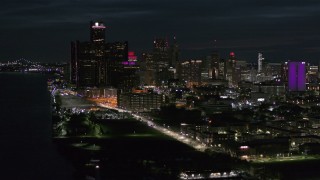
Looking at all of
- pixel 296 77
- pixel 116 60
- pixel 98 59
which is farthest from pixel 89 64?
pixel 296 77

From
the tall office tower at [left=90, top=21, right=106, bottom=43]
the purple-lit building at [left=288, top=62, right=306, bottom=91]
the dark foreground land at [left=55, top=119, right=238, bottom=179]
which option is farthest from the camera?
the tall office tower at [left=90, top=21, right=106, bottom=43]

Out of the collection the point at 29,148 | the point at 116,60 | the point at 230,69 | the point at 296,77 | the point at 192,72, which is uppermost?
the point at 116,60

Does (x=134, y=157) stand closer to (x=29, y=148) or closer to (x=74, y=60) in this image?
(x=29, y=148)

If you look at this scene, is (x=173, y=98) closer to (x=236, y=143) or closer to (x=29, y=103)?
(x=29, y=103)

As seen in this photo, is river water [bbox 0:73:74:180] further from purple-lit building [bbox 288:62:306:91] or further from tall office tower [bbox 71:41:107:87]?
purple-lit building [bbox 288:62:306:91]

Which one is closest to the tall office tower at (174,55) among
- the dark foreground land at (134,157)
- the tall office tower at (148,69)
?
the tall office tower at (148,69)

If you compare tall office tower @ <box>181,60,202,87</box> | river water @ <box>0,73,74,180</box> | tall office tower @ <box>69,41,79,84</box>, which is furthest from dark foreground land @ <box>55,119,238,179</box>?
tall office tower @ <box>181,60,202,87</box>

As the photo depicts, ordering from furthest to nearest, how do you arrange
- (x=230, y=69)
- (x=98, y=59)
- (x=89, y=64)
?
(x=230, y=69) < (x=89, y=64) < (x=98, y=59)

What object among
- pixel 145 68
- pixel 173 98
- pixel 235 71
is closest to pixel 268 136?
pixel 173 98

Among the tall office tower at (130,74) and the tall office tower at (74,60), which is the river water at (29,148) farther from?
the tall office tower at (74,60)
